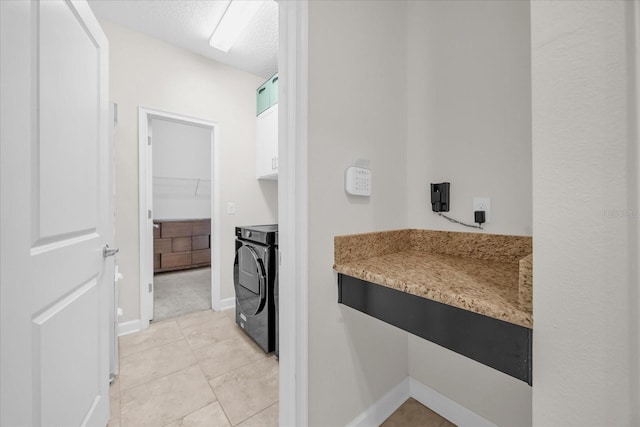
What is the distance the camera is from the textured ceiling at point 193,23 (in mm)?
1989

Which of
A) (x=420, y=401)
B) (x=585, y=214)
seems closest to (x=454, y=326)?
(x=585, y=214)

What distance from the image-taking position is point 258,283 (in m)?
1.96

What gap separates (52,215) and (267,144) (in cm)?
219

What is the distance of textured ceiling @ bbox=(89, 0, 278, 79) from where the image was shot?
1.99m

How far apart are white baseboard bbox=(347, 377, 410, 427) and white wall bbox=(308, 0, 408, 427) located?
0.04 meters

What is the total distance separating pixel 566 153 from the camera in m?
Answer: 0.52

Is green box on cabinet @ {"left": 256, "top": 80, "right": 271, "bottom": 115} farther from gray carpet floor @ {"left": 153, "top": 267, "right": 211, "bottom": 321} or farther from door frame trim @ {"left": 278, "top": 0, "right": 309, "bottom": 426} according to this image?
gray carpet floor @ {"left": 153, "top": 267, "right": 211, "bottom": 321}

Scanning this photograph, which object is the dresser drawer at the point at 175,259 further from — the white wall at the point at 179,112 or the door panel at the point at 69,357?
the door panel at the point at 69,357

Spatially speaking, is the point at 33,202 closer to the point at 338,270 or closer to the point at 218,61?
the point at 338,270

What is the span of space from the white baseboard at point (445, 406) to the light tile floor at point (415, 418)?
0.03 metres

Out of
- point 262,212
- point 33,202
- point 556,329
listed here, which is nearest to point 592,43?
point 556,329

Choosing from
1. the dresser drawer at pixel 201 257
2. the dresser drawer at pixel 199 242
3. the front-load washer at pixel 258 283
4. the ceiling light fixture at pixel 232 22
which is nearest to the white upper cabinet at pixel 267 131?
the ceiling light fixture at pixel 232 22

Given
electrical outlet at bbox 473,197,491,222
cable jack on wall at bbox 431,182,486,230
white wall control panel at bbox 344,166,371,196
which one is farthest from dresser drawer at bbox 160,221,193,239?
electrical outlet at bbox 473,197,491,222

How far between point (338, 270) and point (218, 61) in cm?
278
